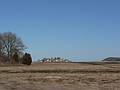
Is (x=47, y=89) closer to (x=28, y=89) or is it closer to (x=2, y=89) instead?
(x=28, y=89)

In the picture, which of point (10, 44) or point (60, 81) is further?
point (10, 44)

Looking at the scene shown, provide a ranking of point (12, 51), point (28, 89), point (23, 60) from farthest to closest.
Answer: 1. point (12, 51)
2. point (23, 60)
3. point (28, 89)

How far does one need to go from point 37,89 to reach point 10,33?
12195 centimetres

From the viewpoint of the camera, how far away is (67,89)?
2573 centimetres

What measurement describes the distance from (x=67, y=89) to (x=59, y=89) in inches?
24.2

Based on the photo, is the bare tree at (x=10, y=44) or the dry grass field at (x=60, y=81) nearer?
the dry grass field at (x=60, y=81)

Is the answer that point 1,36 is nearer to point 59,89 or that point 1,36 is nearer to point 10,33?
point 10,33

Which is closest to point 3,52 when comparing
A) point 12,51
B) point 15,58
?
point 12,51

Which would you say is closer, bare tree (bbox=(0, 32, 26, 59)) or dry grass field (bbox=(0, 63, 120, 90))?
dry grass field (bbox=(0, 63, 120, 90))

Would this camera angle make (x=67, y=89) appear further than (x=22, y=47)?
No

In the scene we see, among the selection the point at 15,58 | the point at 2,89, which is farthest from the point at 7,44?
the point at 2,89

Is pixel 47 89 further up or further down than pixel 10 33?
further down

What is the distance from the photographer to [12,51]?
457 ft

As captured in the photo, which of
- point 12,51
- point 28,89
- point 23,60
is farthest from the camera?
point 12,51
